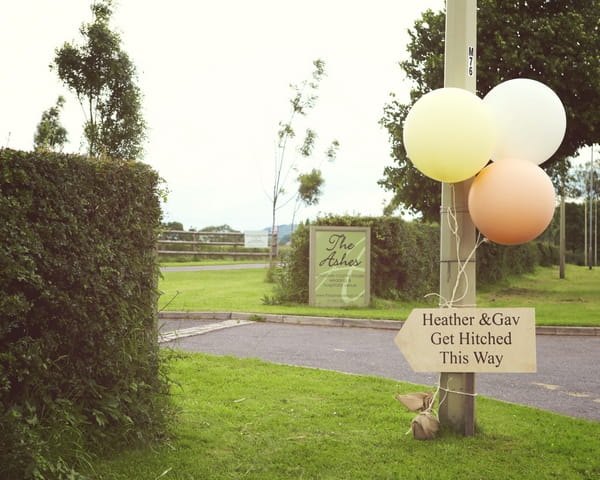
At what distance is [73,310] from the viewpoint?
3693 millimetres

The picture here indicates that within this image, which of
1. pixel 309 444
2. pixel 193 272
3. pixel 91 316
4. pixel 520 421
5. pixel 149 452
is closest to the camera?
pixel 91 316

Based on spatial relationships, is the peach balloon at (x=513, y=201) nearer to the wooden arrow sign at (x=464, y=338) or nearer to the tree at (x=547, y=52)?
the wooden arrow sign at (x=464, y=338)

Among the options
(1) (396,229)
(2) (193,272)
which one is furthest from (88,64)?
(1) (396,229)

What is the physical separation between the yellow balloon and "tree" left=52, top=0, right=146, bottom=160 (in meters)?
23.5

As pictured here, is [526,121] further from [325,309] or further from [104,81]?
[104,81]

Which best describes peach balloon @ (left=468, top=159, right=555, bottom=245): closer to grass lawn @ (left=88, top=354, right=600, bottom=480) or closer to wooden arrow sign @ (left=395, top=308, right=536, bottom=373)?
wooden arrow sign @ (left=395, top=308, right=536, bottom=373)

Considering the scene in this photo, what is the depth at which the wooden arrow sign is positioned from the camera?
14.2ft

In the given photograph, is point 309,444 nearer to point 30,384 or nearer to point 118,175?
point 30,384

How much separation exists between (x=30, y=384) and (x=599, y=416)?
4695mm

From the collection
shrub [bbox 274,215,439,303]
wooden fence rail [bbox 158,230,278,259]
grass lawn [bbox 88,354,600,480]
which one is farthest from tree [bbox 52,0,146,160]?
grass lawn [bbox 88,354,600,480]

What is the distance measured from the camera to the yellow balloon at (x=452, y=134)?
412 cm

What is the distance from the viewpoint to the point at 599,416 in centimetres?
557

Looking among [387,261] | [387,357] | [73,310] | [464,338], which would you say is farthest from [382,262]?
[73,310]

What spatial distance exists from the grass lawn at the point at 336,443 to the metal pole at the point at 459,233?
8.2 inches
